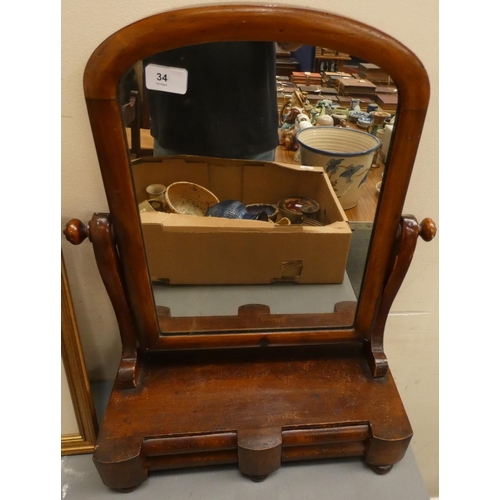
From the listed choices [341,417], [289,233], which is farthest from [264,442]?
[289,233]

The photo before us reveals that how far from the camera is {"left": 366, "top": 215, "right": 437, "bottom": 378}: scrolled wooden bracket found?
49cm

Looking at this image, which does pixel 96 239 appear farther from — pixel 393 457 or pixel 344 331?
pixel 393 457

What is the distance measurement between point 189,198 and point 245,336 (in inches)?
7.8

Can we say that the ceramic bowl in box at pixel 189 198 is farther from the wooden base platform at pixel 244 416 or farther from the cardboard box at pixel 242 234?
the wooden base platform at pixel 244 416

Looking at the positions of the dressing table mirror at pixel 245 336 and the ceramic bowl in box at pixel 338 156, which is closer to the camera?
the dressing table mirror at pixel 245 336

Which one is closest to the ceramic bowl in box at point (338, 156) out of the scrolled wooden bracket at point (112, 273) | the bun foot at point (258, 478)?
the scrolled wooden bracket at point (112, 273)

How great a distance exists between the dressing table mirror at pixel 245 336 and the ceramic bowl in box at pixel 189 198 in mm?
35

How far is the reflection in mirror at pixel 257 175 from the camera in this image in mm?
436

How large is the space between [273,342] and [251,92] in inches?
12.6

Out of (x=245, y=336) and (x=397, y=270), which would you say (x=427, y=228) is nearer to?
(x=397, y=270)

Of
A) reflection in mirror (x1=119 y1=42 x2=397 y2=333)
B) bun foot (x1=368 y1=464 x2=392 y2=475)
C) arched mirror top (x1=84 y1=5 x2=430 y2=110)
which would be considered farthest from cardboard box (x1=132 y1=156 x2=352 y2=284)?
bun foot (x1=368 y1=464 x2=392 y2=475)

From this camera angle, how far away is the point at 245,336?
1.84 feet

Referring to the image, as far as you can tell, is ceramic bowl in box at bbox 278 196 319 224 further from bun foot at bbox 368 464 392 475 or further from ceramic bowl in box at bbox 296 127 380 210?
bun foot at bbox 368 464 392 475

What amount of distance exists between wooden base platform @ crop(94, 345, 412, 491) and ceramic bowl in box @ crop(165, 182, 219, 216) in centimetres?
20
